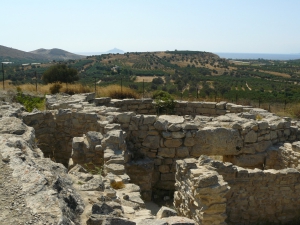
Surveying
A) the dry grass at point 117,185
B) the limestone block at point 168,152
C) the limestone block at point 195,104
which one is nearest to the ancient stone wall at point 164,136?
the limestone block at point 168,152

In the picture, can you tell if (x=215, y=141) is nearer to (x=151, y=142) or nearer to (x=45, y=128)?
(x=151, y=142)

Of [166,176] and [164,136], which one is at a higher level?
[164,136]

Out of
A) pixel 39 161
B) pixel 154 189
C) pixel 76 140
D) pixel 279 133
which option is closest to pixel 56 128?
pixel 76 140

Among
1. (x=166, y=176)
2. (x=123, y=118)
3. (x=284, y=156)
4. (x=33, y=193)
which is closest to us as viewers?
(x=33, y=193)

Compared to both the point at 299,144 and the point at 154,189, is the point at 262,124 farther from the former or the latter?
the point at 154,189

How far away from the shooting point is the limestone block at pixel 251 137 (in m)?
8.72

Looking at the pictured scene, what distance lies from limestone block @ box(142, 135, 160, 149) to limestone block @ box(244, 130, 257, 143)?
2373 mm

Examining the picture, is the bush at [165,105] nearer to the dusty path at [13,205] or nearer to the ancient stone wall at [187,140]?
the ancient stone wall at [187,140]

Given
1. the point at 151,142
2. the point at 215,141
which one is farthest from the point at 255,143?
the point at 151,142

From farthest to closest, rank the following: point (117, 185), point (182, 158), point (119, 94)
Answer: point (119, 94) < point (182, 158) < point (117, 185)

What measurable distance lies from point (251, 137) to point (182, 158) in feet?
6.38

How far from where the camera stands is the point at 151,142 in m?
8.78

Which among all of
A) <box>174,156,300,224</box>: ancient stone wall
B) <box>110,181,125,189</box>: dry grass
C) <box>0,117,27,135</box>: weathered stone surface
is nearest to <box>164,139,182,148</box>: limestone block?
<box>174,156,300,224</box>: ancient stone wall

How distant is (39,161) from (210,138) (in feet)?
17.1
